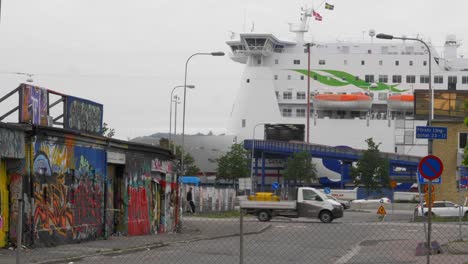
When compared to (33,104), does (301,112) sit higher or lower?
higher

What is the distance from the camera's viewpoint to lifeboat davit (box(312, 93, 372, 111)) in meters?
104

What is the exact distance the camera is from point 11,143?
62.3 feet

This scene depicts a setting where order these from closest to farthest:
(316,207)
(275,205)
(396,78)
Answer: (275,205), (316,207), (396,78)

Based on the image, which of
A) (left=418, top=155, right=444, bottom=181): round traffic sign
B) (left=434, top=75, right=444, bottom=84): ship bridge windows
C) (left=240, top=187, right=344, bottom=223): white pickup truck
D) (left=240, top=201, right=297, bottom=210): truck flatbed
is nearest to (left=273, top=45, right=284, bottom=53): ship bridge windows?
(left=434, top=75, right=444, bottom=84): ship bridge windows

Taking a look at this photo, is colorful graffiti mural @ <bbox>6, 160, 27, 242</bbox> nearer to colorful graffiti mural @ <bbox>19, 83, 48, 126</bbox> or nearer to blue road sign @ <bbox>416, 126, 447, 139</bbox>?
colorful graffiti mural @ <bbox>19, 83, 48, 126</bbox>

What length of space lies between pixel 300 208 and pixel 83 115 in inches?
789

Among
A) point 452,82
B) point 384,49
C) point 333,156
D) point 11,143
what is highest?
point 384,49

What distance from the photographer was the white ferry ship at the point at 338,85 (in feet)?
350

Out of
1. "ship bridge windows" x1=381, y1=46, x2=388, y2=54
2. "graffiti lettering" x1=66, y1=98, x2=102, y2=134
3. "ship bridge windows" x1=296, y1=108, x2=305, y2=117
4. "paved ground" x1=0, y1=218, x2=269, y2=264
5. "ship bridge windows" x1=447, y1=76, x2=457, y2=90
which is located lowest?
"paved ground" x1=0, y1=218, x2=269, y2=264

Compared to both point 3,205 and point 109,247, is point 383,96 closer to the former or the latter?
point 109,247

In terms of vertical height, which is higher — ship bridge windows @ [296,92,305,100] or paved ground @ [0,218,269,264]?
ship bridge windows @ [296,92,305,100]

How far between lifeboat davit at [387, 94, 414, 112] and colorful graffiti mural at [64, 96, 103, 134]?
265ft

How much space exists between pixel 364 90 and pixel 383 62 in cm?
432

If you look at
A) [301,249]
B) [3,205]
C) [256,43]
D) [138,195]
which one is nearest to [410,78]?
[256,43]
